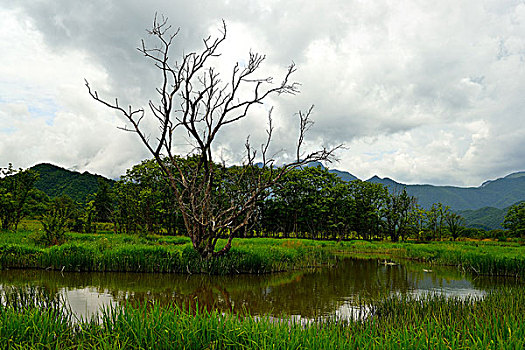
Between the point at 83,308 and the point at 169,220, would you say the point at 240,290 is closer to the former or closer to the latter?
the point at 83,308

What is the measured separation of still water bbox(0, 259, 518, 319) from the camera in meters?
9.41

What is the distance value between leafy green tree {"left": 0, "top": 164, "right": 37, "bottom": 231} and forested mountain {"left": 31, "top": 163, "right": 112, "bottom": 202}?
33.6 meters

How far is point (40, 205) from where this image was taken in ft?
109

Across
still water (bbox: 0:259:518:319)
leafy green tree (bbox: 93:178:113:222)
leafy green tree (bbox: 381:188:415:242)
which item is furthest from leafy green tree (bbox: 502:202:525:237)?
leafy green tree (bbox: 93:178:113:222)

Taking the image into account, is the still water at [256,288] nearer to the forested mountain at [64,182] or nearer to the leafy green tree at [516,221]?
the leafy green tree at [516,221]

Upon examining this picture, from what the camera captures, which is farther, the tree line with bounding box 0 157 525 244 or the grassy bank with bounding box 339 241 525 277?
the tree line with bounding box 0 157 525 244

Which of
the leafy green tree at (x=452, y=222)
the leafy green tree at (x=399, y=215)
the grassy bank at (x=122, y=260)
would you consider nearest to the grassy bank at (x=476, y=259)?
the grassy bank at (x=122, y=260)

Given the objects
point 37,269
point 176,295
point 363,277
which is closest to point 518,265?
point 363,277

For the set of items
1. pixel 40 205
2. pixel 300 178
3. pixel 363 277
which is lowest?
pixel 363 277

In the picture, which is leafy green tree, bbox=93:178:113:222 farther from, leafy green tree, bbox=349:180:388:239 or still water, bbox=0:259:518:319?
still water, bbox=0:259:518:319

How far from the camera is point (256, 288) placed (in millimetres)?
11922

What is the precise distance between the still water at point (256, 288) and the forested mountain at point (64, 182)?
52674 millimetres

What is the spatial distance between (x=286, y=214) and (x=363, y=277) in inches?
1284

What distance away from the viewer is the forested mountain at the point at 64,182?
60.6 m
